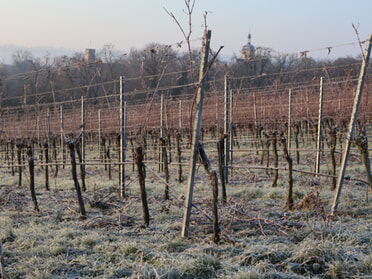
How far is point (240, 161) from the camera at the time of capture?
10805 mm

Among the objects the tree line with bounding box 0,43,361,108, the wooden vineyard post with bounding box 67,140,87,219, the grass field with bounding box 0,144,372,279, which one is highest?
the tree line with bounding box 0,43,361,108

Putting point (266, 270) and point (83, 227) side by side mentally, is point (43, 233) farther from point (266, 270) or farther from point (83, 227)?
point (266, 270)

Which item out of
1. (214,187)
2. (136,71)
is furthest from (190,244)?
A: (136,71)

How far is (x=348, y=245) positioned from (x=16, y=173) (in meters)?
9.90

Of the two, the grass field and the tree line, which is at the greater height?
the tree line

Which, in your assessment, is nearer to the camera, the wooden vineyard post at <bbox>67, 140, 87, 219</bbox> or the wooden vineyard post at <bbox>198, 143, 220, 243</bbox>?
the wooden vineyard post at <bbox>198, 143, 220, 243</bbox>

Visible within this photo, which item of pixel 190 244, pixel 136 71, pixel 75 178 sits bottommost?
pixel 190 244

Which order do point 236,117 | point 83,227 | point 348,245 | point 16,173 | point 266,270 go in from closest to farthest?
point 266,270
point 348,245
point 83,227
point 16,173
point 236,117

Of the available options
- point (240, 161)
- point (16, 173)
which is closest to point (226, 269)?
point (240, 161)

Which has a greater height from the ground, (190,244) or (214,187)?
(214,187)

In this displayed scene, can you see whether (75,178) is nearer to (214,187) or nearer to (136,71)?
(214,187)

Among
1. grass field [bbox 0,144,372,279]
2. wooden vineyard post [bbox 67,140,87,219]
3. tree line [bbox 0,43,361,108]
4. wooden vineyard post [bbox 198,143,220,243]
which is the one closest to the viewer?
grass field [bbox 0,144,372,279]

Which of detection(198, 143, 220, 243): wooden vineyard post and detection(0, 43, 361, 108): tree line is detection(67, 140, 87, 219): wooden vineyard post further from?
detection(198, 143, 220, 243): wooden vineyard post

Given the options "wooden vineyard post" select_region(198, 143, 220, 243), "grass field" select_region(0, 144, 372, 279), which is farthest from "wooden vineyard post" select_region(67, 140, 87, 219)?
"wooden vineyard post" select_region(198, 143, 220, 243)
